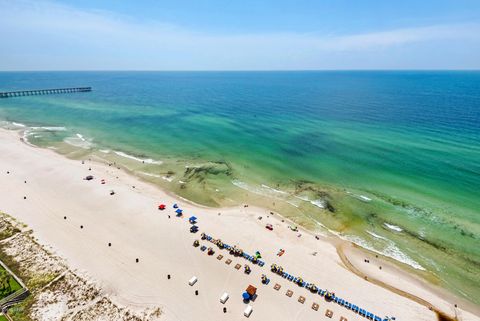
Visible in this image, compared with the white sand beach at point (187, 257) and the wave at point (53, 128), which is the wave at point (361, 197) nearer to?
the white sand beach at point (187, 257)

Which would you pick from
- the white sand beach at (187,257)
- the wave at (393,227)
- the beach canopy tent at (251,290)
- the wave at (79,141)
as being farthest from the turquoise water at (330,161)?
the beach canopy tent at (251,290)

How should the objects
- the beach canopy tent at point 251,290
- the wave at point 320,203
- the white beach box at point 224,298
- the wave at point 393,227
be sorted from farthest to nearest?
the wave at point 320,203 < the wave at point 393,227 < the beach canopy tent at point 251,290 < the white beach box at point 224,298

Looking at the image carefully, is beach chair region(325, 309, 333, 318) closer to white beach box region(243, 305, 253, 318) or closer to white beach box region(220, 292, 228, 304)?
white beach box region(243, 305, 253, 318)

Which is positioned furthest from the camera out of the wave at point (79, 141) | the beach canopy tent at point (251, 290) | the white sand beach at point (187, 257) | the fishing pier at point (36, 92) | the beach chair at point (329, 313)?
the fishing pier at point (36, 92)

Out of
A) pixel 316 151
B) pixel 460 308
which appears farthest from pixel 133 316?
pixel 316 151

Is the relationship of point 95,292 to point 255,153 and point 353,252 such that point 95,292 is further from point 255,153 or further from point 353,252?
point 255,153

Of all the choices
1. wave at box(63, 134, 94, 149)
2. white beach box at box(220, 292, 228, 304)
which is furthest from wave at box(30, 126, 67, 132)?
white beach box at box(220, 292, 228, 304)
